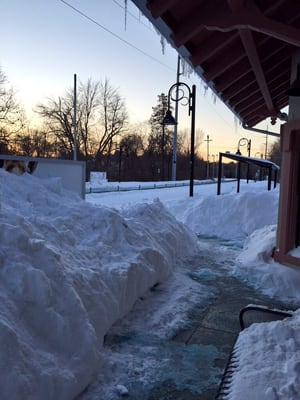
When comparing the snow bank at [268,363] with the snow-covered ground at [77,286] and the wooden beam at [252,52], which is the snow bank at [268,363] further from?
the wooden beam at [252,52]

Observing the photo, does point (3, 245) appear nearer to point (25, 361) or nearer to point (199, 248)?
point (25, 361)

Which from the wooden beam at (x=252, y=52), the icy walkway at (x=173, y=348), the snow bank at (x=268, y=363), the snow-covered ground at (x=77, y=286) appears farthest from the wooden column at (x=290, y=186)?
the snow bank at (x=268, y=363)

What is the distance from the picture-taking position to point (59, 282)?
3.00m

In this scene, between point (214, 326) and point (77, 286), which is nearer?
point (77, 286)

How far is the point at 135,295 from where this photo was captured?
4.23 m

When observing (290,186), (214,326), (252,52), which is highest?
(252,52)

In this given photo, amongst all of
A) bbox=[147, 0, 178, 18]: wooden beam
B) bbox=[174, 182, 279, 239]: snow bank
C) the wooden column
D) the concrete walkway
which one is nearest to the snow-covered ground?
the concrete walkway

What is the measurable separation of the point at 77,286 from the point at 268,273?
311cm

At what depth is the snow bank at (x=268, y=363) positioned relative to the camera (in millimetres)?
2055

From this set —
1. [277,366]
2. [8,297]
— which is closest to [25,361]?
[8,297]

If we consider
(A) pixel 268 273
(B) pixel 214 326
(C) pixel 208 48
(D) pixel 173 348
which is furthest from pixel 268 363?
(C) pixel 208 48

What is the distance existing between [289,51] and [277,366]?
4256 mm

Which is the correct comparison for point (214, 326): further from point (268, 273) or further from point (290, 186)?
point (290, 186)

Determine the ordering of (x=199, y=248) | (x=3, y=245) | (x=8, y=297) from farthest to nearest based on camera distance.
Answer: (x=199, y=248), (x=3, y=245), (x=8, y=297)
